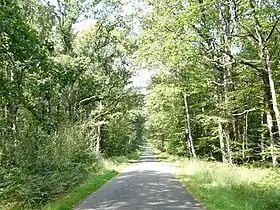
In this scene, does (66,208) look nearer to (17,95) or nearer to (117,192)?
(117,192)

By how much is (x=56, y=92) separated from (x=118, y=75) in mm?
8249

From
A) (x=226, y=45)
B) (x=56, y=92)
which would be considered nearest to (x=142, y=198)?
(x=226, y=45)

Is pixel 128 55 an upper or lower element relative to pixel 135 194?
upper

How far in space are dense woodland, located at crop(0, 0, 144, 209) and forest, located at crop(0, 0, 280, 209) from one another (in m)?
0.06

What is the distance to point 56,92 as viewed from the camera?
28.8 metres

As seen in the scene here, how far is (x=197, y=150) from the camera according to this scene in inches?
1438

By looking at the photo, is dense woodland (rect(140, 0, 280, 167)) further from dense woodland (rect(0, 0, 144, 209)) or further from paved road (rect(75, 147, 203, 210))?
dense woodland (rect(0, 0, 144, 209))

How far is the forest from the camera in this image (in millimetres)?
12344

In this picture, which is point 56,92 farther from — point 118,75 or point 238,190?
point 238,190

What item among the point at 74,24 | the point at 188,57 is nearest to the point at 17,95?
the point at 188,57

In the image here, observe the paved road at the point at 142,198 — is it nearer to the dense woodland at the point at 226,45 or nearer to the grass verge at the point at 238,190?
the grass verge at the point at 238,190

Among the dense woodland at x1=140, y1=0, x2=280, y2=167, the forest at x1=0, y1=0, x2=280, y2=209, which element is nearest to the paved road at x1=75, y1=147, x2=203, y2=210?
the forest at x1=0, y1=0, x2=280, y2=209

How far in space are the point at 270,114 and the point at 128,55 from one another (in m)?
20.0

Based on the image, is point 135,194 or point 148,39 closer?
point 135,194
